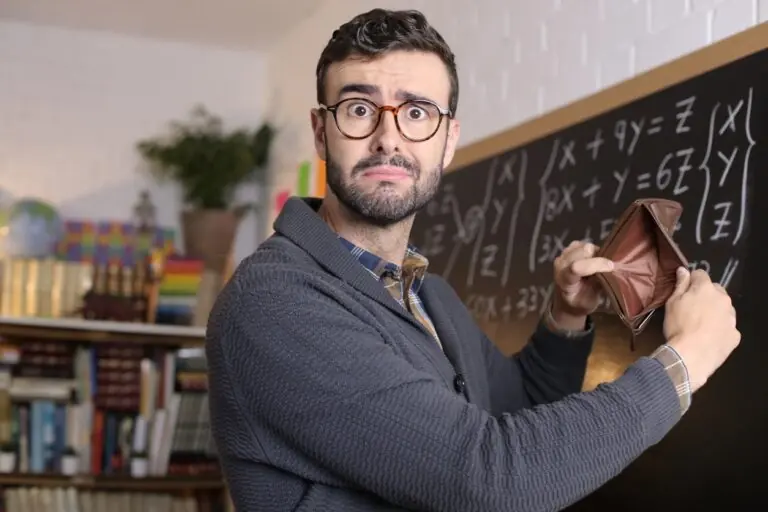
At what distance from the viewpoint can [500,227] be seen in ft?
8.29

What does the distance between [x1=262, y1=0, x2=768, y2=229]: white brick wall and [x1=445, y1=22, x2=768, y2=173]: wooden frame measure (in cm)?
4

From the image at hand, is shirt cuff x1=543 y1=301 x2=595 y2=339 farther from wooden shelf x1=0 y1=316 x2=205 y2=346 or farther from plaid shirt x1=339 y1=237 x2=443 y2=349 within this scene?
wooden shelf x1=0 y1=316 x2=205 y2=346

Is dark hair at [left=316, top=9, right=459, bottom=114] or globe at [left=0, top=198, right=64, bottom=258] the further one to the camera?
globe at [left=0, top=198, right=64, bottom=258]

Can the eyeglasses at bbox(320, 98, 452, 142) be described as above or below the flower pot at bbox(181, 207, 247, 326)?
above

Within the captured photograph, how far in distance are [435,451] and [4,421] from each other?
2880mm

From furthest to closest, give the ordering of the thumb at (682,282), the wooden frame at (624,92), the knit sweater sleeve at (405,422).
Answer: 1. the wooden frame at (624,92)
2. the thumb at (682,282)
3. the knit sweater sleeve at (405,422)

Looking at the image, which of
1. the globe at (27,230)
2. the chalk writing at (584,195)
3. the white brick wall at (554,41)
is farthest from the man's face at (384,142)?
the globe at (27,230)

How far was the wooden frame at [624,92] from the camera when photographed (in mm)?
1750

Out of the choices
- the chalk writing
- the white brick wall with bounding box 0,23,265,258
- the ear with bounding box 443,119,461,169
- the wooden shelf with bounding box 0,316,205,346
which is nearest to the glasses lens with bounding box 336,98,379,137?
the ear with bounding box 443,119,461,169

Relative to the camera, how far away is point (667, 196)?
1882 mm

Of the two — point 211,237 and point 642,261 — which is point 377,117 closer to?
point 642,261

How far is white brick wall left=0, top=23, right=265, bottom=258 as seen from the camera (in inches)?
165

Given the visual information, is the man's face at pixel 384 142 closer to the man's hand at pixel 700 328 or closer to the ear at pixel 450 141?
the ear at pixel 450 141

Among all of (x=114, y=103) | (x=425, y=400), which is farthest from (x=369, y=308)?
(x=114, y=103)
